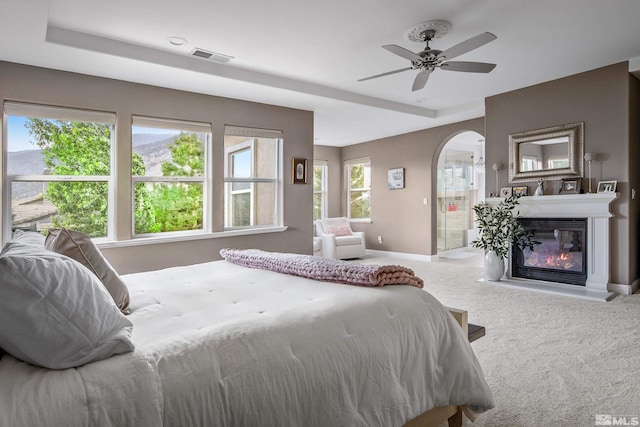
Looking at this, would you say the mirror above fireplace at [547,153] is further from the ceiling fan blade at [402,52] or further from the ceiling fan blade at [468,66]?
the ceiling fan blade at [402,52]

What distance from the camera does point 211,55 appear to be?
374cm

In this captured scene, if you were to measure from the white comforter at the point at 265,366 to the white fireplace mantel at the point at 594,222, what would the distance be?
359 centimetres

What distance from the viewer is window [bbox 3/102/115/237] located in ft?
11.7

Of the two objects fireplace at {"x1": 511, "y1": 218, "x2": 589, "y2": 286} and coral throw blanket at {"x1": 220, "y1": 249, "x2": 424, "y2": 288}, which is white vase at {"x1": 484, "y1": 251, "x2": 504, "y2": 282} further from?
coral throw blanket at {"x1": 220, "y1": 249, "x2": 424, "y2": 288}

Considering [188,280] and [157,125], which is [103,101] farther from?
[188,280]

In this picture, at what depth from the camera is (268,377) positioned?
47.3 inches

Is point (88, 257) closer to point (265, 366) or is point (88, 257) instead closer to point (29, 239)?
point (29, 239)

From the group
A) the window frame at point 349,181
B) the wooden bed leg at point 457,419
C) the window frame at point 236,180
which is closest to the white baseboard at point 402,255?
the window frame at point 349,181

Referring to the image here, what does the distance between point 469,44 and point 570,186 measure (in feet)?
8.86

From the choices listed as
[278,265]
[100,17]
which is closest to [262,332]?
[278,265]

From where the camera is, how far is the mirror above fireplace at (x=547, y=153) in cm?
455

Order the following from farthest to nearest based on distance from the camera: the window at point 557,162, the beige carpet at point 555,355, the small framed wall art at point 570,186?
the window at point 557,162 < the small framed wall art at point 570,186 < the beige carpet at point 555,355

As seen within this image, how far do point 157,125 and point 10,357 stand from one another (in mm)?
3623

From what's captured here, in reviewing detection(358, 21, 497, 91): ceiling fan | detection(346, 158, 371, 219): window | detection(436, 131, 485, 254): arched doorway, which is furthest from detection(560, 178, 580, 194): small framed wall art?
detection(346, 158, 371, 219): window
